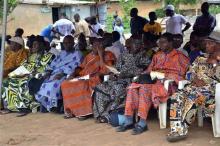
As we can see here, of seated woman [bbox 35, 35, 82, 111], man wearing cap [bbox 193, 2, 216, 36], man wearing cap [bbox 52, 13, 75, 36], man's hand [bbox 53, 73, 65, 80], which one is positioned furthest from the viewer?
man wearing cap [bbox 52, 13, 75, 36]

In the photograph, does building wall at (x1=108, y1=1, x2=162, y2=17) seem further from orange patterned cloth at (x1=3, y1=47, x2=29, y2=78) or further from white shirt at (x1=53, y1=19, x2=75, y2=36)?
orange patterned cloth at (x1=3, y1=47, x2=29, y2=78)

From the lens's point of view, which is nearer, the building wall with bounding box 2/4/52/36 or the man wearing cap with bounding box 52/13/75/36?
the man wearing cap with bounding box 52/13/75/36

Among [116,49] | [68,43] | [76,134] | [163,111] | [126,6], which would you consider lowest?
[76,134]

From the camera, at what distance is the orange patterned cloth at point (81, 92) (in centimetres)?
696

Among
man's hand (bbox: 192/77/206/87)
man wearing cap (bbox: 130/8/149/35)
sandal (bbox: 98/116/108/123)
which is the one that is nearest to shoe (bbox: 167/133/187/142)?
man's hand (bbox: 192/77/206/87)

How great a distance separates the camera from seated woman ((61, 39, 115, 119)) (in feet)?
22.9

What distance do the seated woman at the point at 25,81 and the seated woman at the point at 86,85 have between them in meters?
0.86

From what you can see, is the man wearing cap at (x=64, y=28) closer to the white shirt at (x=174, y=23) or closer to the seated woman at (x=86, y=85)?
the white shirt at (x=174, y=23)

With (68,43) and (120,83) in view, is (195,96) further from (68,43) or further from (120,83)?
(68,43)

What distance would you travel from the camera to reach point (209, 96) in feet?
18.0

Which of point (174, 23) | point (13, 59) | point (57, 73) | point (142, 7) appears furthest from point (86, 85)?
point (142, 7)

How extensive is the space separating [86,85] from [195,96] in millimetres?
2033

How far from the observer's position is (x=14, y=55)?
27.5ft

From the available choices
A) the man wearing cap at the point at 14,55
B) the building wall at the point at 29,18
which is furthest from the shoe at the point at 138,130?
the building wall at the point at 29,18
